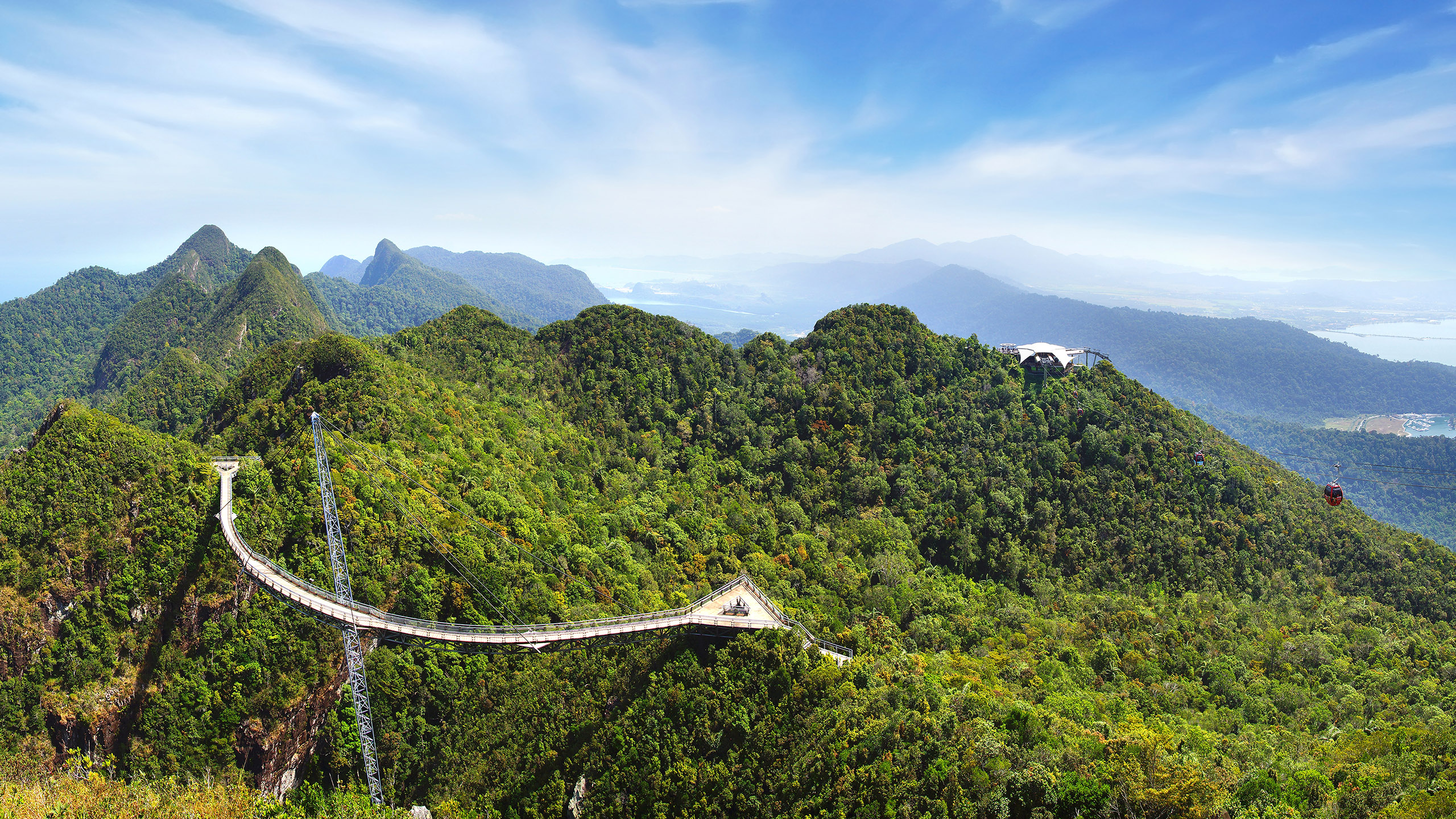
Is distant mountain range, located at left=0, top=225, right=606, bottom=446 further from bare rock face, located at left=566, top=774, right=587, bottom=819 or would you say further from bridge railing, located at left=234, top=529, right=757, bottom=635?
bare rock face, located at left=566, top=774, right=587, bottom=819

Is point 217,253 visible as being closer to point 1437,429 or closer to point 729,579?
point 729,579

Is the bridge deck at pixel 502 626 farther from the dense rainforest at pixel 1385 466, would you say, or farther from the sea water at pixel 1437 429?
the sea water at pixel 1437 429

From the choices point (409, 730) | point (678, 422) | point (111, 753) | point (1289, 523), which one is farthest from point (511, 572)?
point (1289, 523)

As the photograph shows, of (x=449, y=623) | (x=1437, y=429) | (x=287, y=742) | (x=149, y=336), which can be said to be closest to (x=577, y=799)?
(x=449, y=623)

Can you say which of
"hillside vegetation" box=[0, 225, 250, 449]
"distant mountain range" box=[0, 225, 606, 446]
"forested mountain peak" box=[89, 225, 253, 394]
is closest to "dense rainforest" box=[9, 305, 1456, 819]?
"distant mountain range" box=[0, 225, 606, 446]

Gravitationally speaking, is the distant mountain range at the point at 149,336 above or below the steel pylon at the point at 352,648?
above

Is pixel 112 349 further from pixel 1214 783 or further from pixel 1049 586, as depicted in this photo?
pixel 1214 783

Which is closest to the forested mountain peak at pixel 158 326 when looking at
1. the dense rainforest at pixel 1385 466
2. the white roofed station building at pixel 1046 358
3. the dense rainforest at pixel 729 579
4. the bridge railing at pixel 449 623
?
the dense rainforest at pixel 729 579
